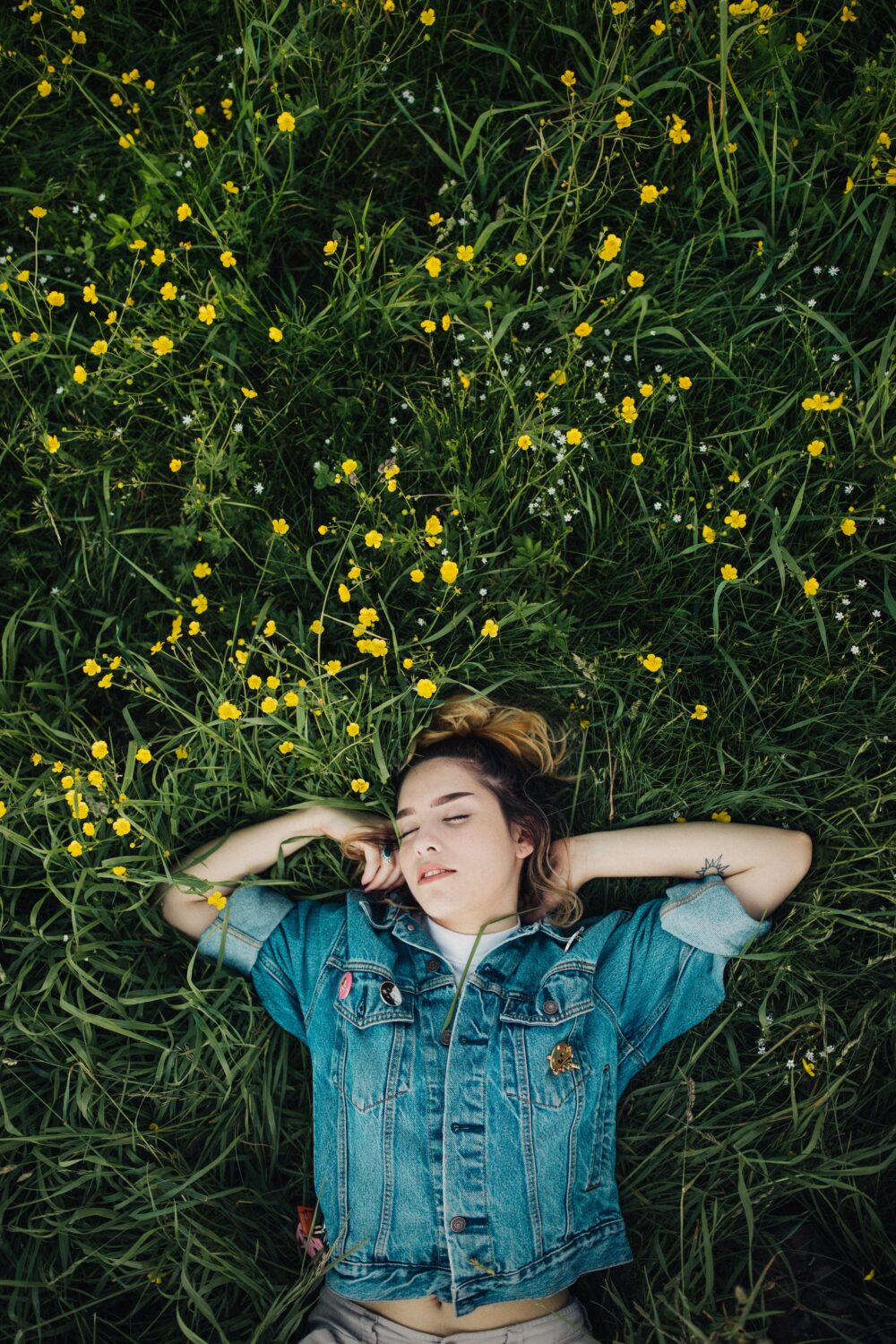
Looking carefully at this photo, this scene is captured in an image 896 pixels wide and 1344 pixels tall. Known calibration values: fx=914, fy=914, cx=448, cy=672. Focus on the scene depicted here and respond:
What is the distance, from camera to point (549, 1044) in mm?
2371

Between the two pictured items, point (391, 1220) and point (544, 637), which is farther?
point (544, 637)

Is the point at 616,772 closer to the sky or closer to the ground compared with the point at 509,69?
closer to the ground

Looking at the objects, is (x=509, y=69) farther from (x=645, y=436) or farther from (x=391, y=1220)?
(x=391, y=1220)

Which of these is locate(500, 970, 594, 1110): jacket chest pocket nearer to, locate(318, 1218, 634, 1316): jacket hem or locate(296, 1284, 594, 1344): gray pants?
locate(318, 1218, 634, 1316): jacket hem

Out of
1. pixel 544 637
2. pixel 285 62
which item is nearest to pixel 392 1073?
pixel 544 637

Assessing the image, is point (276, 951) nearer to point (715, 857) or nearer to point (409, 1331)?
point (409, 1331)

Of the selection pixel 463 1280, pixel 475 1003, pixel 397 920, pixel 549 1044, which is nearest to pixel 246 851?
pixel 397 920

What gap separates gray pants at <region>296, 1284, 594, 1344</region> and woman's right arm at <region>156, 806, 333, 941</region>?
40.3 inches

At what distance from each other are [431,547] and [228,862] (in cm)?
107

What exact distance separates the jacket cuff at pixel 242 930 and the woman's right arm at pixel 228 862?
4 cm

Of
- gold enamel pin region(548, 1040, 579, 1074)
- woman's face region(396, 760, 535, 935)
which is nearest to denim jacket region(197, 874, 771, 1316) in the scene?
gold enamel pin region(548, 1040, 579, 1074)

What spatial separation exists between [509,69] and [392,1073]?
307 centimetres

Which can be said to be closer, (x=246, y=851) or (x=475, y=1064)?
(x=475, y=1064)

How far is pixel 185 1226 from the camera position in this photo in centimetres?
245
